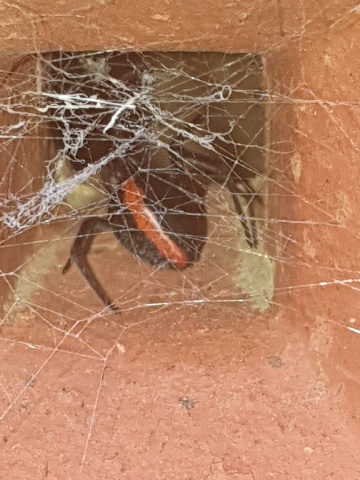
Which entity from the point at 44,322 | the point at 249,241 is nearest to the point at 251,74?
the point at 249,241

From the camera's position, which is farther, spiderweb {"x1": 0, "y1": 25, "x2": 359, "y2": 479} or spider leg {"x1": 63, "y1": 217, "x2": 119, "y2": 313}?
spider leg {"x1": 63, "y1": 217, "x2": 119, "y2": 313}

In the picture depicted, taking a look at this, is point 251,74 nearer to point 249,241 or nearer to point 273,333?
point 249,241

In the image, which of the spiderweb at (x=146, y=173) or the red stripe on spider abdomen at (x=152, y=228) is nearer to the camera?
the spiderweb at (x=146, y=173)

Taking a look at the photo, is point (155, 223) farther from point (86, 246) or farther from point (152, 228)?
point (86, 246)

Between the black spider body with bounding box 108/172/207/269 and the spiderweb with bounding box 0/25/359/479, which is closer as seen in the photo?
the spiderweb with bounding box 0/25/359/479
